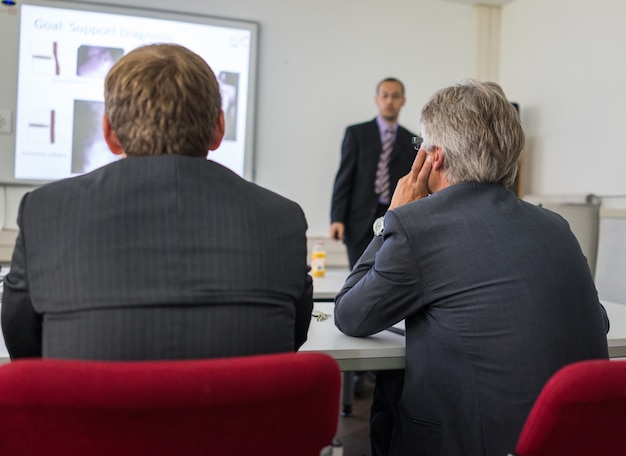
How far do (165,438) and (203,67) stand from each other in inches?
25.1

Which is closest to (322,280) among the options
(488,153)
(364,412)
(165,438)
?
(364,412)

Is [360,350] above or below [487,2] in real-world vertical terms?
below

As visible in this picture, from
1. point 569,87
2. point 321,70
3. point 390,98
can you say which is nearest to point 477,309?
point 390,98

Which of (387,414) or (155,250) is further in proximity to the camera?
(387,414)

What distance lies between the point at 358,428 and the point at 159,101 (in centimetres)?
229

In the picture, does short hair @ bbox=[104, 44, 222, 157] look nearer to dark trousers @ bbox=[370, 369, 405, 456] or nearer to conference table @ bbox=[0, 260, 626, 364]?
conference table @ bbox=[0, 260, 626, 364]

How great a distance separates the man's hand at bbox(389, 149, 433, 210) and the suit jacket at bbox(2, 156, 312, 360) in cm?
62

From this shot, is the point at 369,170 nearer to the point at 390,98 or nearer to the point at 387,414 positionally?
the point at 390,98

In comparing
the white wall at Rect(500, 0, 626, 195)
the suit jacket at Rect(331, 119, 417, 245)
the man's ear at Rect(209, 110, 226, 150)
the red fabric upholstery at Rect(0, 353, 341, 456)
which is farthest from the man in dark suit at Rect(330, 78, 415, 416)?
the red fabric upholstery at Rect(0, 353, 341, 456)

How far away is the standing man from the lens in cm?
417

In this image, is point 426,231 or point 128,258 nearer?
point 128,258

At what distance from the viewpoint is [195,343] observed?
37.1 inches

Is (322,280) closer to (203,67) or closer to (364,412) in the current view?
(364,412)

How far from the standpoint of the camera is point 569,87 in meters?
4.43
